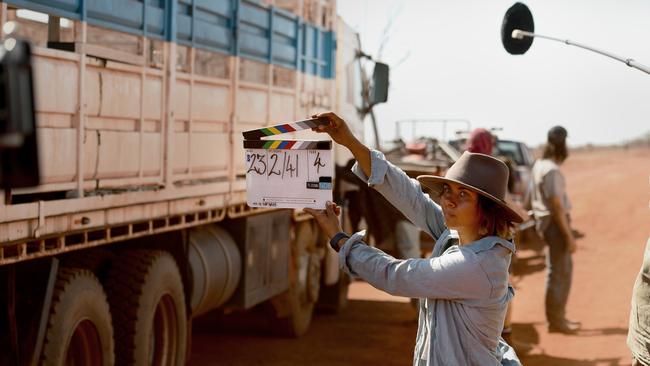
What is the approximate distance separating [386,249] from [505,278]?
8857mm

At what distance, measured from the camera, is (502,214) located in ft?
14.8

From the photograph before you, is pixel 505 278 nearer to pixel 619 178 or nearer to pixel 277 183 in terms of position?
pixel 277 183

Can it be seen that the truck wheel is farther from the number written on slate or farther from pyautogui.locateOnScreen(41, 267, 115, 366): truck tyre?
the number written on slate

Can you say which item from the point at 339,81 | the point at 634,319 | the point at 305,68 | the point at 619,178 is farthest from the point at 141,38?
the point at 619,178

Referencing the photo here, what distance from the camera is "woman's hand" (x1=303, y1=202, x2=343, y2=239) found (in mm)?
4520

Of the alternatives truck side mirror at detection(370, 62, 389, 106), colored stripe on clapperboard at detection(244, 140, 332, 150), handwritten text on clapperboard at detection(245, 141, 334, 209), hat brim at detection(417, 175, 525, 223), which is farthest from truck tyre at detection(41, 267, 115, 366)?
truck side mirror at detection(370, 62, 389, 106)

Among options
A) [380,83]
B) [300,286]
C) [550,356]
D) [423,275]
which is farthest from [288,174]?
[300,286]

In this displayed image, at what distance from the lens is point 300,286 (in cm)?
1208

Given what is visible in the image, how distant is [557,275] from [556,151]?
1430 mm

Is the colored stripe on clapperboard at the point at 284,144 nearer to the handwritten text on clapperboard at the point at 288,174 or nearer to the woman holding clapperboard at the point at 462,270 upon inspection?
the handwritten text on clapperboard at the point at 288,174

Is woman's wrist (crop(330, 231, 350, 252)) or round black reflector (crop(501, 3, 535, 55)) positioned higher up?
round black reflector (crop(501, 3, 535, 55))

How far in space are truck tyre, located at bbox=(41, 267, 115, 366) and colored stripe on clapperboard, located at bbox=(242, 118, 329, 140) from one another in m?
2.14

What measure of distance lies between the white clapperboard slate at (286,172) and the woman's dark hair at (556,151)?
741cm

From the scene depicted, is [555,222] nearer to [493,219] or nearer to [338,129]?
[338,129]
